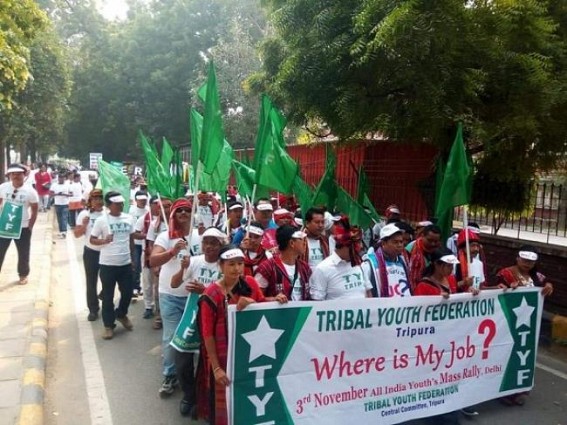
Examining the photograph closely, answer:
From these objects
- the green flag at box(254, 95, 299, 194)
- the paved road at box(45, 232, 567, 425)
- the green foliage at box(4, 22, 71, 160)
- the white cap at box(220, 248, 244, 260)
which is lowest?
the paved road at box(45, 232, 567, 425)

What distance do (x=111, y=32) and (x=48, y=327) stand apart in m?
36.9

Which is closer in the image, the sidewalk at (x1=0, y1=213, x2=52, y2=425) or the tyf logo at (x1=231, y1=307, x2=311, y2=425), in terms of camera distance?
the tyf logo at (x1=231, y1=307, x2=311, y2=425)

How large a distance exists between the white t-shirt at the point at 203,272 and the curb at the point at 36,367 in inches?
62.1

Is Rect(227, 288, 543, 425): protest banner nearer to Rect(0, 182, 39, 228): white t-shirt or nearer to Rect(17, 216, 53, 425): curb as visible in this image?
Rect(17, 216, 53, 425): curb

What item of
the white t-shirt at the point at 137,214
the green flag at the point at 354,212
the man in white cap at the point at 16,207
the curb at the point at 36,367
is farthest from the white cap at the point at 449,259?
the man in white cap at the point at 16,207

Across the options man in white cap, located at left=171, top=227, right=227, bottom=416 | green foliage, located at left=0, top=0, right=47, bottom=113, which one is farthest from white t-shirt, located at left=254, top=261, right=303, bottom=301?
green foliage, located at left=0, top=0, right=47, bottom=113

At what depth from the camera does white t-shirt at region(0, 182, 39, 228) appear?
27.3 feet

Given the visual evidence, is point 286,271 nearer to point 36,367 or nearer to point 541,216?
point 36,367

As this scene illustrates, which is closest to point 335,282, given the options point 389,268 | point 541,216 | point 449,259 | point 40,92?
point 389,268

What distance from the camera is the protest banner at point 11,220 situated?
27.1ft

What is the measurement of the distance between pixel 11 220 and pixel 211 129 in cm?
505

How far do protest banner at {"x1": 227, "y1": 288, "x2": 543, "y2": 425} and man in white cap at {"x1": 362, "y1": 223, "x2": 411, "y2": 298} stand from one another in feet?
1.42

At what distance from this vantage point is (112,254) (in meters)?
6.59

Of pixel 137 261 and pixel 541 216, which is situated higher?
pixel 541 216
